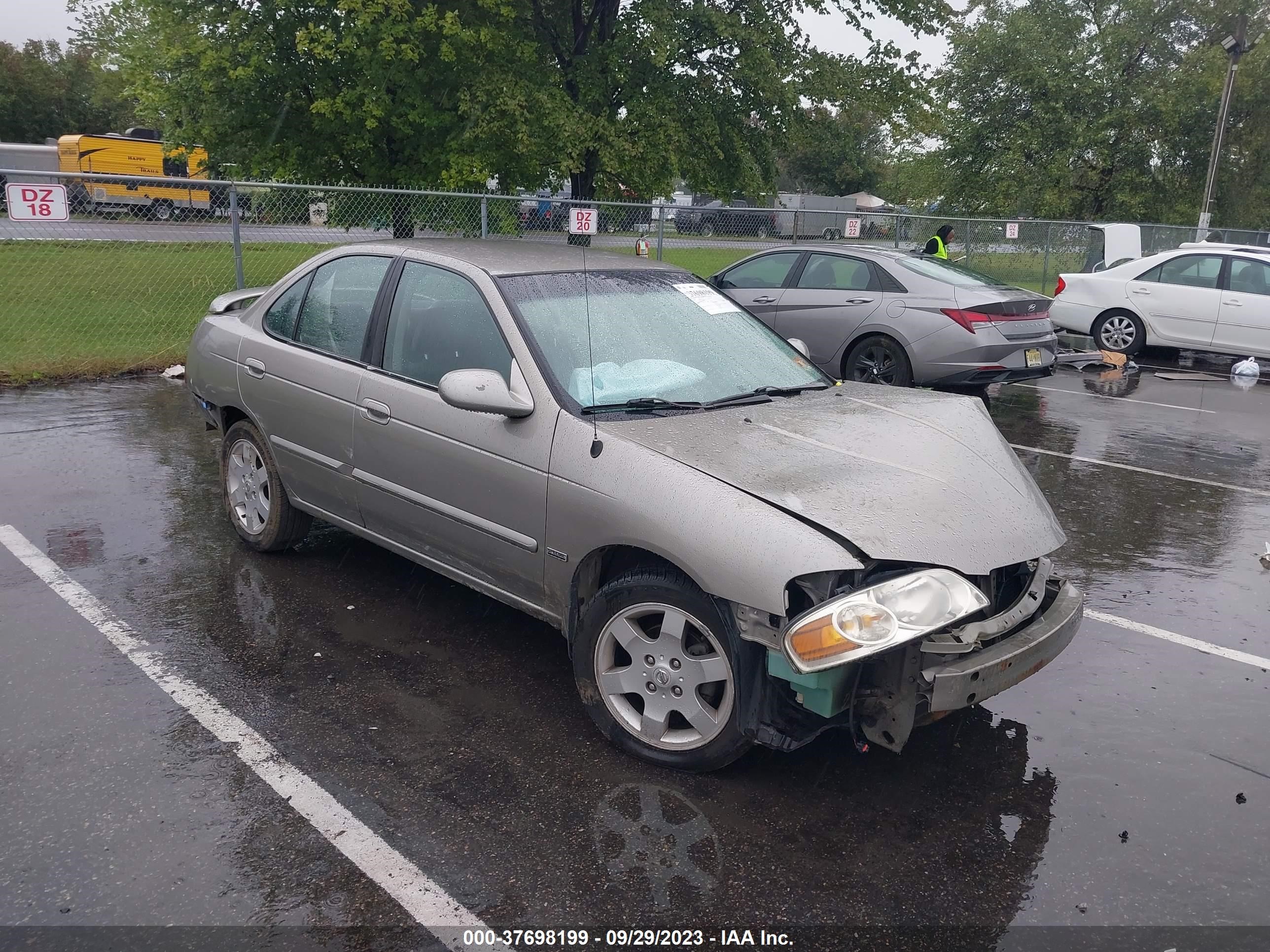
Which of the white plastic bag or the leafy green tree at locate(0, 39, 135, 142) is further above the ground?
the leafy green tree at locate(0, 39, 135, 142)

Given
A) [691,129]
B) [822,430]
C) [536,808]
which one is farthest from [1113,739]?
[691,129]

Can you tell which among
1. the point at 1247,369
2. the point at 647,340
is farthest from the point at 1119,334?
the point at 647,340

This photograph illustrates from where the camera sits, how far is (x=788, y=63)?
56.2ft

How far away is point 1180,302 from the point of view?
45.7 feet

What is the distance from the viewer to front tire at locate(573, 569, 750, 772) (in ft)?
11.0

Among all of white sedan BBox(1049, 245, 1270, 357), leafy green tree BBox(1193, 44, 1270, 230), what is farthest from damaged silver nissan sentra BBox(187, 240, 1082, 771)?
leafy green tree BBox(1193, 44, 1270, 230)

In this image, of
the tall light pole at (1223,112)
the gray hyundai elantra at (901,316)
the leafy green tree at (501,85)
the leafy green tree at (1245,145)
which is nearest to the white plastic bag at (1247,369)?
the gray hyundai elantra at (901,316)

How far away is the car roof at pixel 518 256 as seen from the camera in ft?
15.0

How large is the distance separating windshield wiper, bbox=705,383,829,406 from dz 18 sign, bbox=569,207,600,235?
8.52 m

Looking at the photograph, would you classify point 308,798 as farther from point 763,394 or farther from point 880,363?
point 880,363

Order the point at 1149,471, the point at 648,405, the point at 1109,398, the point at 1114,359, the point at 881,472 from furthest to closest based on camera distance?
the point at 1114,359 → the point at 1109,398 → the point at 1149,471 → the point at 648,405 → the point at 881,472

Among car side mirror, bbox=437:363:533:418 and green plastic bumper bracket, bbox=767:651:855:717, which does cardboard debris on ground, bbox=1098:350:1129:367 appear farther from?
green plastic bumper bracket, bbox=767:651:855:717

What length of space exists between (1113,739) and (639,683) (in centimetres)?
184

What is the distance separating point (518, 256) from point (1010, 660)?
2.77m
